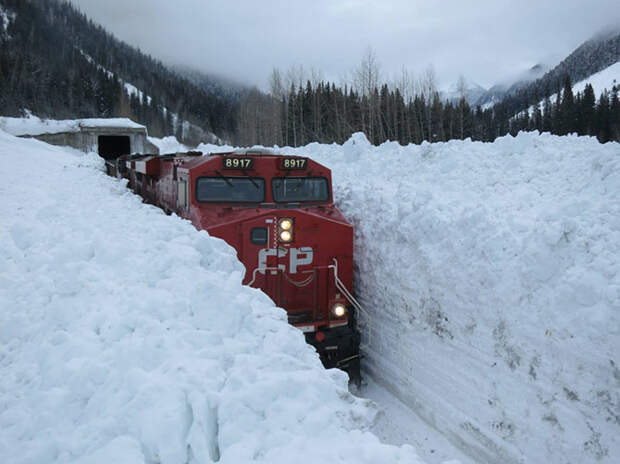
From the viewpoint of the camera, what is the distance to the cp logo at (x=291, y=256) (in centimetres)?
663

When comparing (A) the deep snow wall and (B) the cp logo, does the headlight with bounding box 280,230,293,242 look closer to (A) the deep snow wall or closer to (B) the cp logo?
(B) the cp logo

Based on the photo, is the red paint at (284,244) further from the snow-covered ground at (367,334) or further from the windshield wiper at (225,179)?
the snow-covered ground at (367,334)

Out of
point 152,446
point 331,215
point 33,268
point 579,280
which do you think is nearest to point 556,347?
point 579,280

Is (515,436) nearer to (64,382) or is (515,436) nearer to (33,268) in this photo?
(64,382)

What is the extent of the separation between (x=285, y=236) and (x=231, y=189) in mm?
1279

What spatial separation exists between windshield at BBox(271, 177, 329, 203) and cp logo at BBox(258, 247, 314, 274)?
104 centimetres

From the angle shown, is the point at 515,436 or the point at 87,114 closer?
the point at 515,436

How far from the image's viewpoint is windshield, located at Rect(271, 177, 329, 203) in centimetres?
733

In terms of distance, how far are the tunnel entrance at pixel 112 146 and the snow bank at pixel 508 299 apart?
114 ft

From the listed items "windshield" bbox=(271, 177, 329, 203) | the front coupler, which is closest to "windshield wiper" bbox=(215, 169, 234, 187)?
"windshield" bbox=(271, 177, 329, 203)

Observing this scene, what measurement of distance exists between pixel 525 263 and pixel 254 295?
11.2ft

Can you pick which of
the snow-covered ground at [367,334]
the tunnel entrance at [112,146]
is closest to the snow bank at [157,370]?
the snow-covered ground at [367,334]

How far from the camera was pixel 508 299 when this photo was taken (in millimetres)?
5414

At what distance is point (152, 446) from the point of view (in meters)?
2.27
